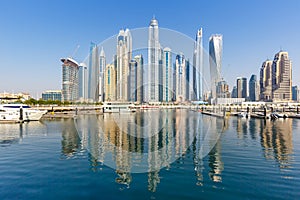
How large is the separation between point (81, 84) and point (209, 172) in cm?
10688

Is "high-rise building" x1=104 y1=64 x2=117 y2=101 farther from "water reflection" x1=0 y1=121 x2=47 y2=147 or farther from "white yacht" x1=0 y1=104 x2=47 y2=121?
"water reflection" x1=0 y1=121 x2=47 y2=147

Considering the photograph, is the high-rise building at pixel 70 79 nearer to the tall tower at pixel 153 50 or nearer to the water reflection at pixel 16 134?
the water reflection at pixel 16 134

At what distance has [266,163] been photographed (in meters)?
21.4

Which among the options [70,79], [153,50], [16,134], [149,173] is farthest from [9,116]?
[70,79]

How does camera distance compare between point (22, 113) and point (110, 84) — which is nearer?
point (22, 113)

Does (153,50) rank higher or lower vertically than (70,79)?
lower

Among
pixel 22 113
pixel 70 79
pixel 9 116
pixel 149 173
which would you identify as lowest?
pixel 149 173

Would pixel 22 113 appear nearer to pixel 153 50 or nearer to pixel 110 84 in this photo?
pixel 153 50

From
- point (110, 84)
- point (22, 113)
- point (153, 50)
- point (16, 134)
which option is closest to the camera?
point (153, 50)

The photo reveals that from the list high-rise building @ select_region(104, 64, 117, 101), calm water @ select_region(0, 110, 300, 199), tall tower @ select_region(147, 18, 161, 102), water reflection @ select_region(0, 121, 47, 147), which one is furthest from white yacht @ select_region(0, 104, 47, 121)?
high-rise building @ select_region(104, 64, 117, 101)

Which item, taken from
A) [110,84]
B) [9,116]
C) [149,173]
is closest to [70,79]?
[110,84]

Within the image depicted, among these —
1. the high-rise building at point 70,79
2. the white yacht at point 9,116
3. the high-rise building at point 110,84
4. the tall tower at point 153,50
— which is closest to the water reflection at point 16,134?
the white yacht at point 9,116

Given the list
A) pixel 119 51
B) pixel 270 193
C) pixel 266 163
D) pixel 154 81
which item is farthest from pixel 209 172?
pixel 154 81

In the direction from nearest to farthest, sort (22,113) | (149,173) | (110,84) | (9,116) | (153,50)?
1. (149,173)
2. (153,50)
3. (9,116)
4. (22,113)
5. (110,84)
